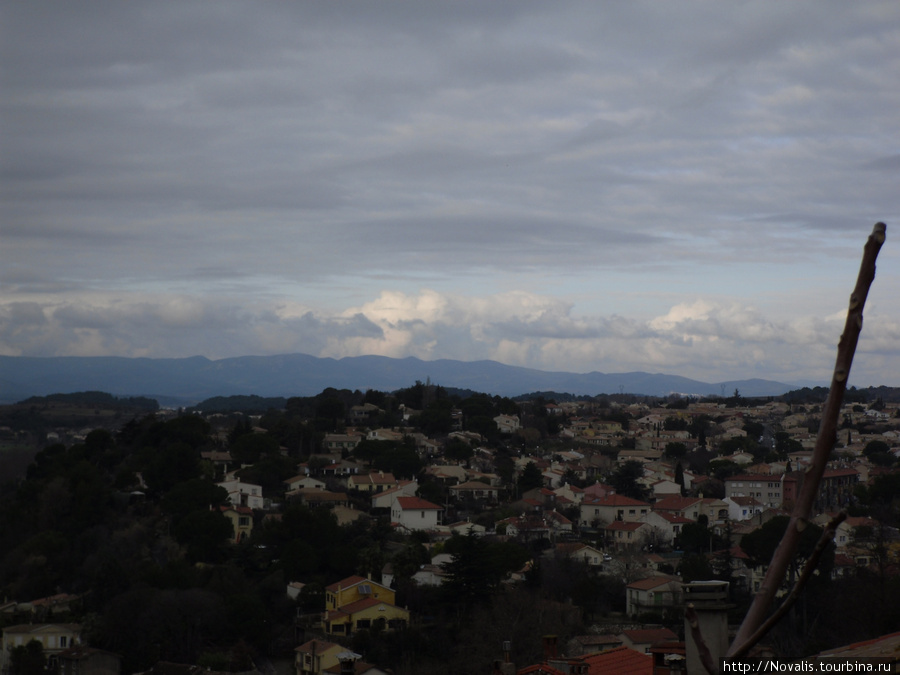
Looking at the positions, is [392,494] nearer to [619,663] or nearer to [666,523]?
[666,523]

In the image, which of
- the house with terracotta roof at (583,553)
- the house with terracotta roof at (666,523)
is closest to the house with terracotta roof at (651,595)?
the house with terracotta roof at (583,553)

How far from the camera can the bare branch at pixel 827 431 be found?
1.12 meters

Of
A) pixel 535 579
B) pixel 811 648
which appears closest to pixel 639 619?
pixel 535 579

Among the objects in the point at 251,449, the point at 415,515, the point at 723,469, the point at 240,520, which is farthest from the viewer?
the point at 723,469

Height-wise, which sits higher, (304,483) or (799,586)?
(799,586)

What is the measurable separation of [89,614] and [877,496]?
23.4 m

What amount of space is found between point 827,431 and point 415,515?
3076 cm

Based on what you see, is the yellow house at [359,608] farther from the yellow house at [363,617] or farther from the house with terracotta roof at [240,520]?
the house with terracotta roof at [240,520]

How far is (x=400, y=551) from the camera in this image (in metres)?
27.0

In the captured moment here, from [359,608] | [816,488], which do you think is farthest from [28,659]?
[816,488]

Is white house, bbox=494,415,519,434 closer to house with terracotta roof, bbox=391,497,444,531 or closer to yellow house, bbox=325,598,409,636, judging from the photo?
house with terracotta roof, bbox=391,497,444,531

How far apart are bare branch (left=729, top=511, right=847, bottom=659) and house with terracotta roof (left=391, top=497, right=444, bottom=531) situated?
30.3 metres

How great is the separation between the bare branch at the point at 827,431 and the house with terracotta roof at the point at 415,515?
30.3 metres

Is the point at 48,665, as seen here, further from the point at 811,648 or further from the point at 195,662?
the point at 811,648
